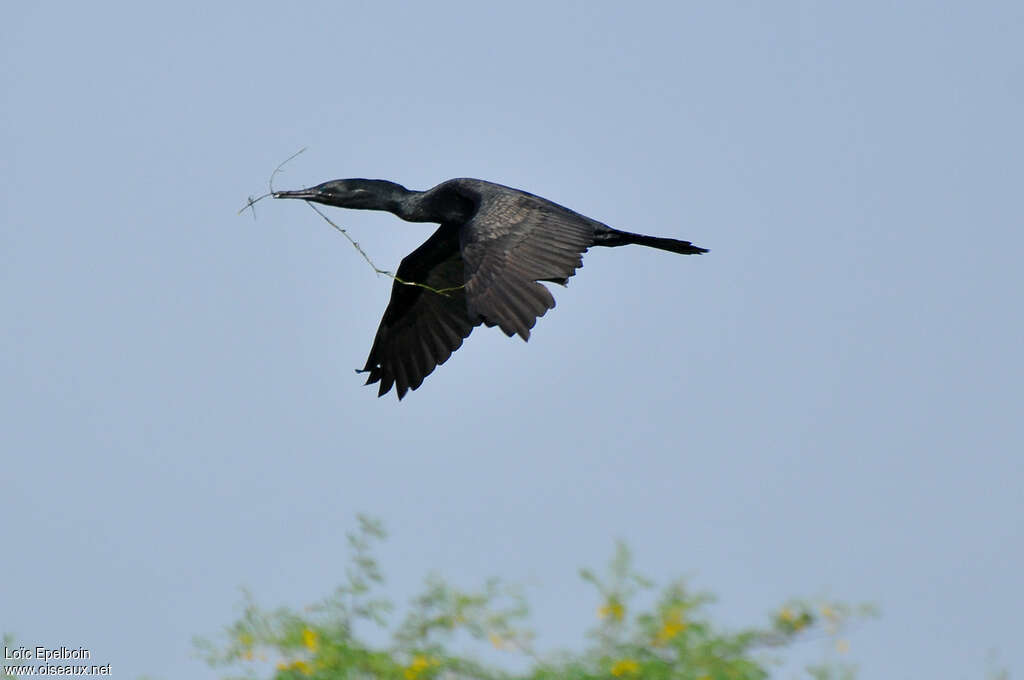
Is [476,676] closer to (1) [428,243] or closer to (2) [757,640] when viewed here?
(2) [757,640]

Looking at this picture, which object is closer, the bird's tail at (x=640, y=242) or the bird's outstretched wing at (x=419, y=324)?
the bird's tail at (x=640, y=242)

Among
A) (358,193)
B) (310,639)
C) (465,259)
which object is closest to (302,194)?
(358,193)

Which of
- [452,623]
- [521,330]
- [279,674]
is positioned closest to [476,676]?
[452,623]

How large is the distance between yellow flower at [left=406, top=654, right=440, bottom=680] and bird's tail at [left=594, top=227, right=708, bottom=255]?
3.48m

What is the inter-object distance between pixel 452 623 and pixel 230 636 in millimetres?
1216

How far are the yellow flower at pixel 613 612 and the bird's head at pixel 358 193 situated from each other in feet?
14.2

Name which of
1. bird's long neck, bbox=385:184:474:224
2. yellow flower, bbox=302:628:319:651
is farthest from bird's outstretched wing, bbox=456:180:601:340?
yellow flower, bbox=302:628:319:651

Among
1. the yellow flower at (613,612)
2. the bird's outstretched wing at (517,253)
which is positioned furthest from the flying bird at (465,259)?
the yellow flower at (613,612)

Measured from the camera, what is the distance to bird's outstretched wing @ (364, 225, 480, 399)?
Result: 12734 millimetres

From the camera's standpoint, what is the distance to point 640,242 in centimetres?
1155

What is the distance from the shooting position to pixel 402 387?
12.9 metres

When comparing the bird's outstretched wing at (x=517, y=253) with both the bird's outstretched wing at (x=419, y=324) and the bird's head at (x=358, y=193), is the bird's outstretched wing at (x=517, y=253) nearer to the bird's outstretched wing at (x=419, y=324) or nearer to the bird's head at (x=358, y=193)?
the bird's head at (x=358, y=193)

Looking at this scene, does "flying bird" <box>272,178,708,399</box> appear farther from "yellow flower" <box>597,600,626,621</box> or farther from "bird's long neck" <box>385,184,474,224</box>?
"yellow flower" <box>597,600,626,621</box>

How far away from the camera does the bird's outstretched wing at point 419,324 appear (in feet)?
41.8
